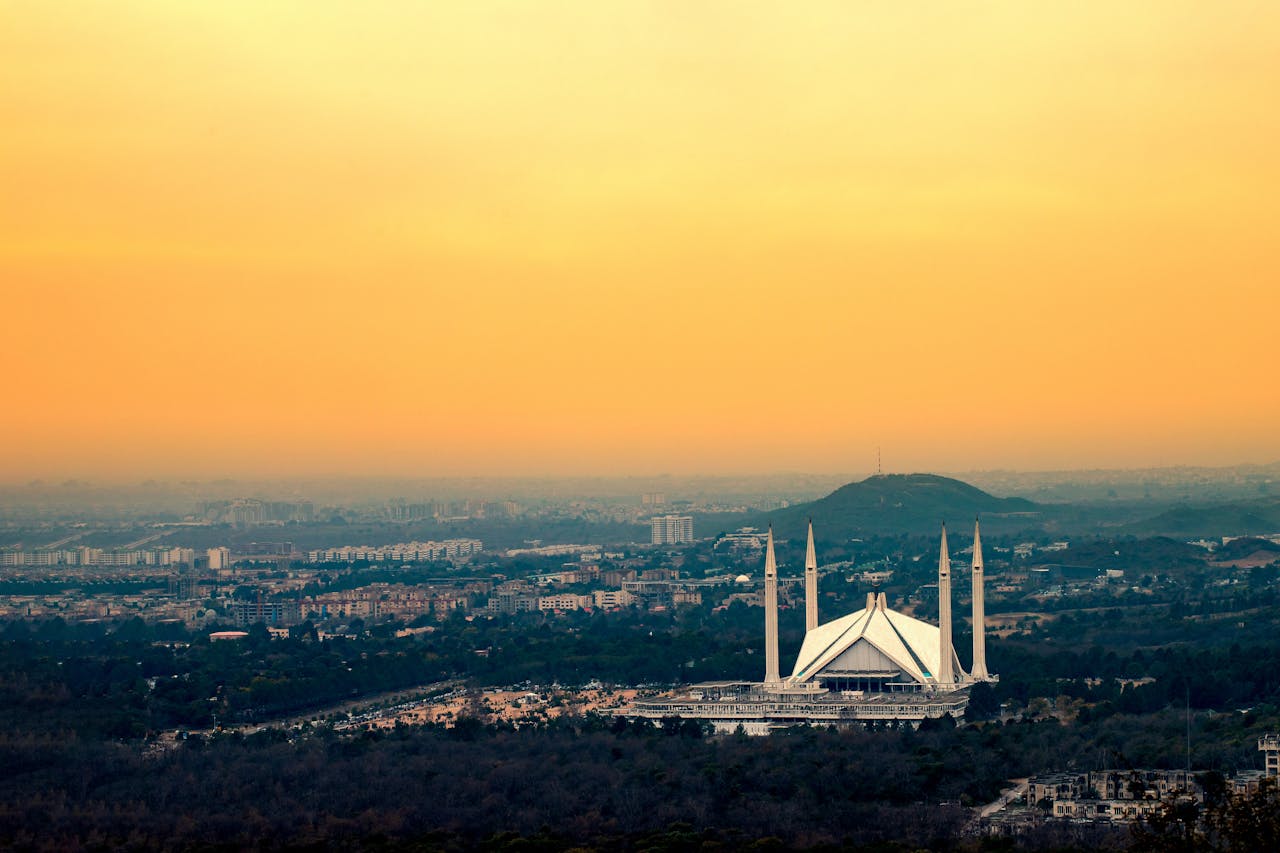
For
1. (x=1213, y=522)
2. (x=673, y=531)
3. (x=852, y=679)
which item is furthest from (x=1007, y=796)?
(x=673, y=531)

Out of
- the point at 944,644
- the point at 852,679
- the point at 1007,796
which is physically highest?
the point at 944,644

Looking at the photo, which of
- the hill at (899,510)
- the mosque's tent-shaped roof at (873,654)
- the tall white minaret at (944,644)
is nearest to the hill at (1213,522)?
the hill at (899,510)

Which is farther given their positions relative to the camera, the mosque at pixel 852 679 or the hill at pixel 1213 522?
the hill at pixel 1213 522

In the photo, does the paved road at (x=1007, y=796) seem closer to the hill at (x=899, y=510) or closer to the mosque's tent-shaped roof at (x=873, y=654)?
the mosque's tent-shaped roof at (x=873, y=654)

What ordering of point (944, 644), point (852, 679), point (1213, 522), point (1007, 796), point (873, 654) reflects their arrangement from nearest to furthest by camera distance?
1. point (1007, 796)
2. point (944, 644)
3. point (852, 679)
4. point (873, 654)
5. point (1213, 522)

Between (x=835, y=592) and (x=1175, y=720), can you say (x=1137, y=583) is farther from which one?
(x=1175, y=720)

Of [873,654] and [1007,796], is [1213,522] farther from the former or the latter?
[1007,796]
